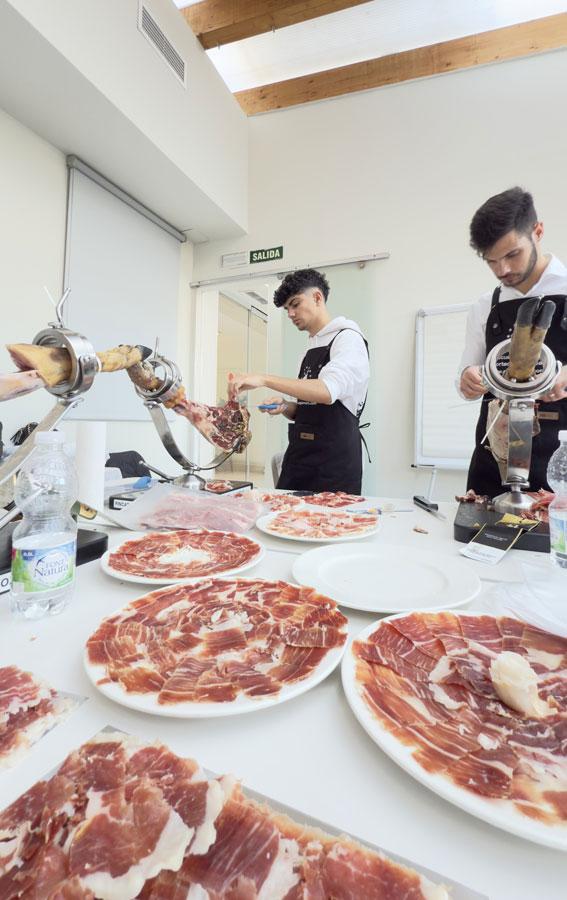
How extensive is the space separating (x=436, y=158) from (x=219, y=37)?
1936 millimetres

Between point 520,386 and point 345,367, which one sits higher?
point 345,367

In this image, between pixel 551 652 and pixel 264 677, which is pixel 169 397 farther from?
pixel 551 652

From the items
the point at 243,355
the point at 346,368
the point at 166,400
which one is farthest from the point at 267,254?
the point at 166,400

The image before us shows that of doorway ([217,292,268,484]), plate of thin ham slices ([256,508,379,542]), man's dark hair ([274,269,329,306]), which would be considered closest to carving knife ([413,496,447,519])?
plate of thin ham slices ([256,508,379,542])

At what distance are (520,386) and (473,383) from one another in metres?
0.27

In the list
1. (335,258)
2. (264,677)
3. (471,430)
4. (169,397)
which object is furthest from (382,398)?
(264,677)

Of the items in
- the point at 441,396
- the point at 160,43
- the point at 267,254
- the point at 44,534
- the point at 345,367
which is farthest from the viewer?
the point at 267,254

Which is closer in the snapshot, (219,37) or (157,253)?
(219,37)

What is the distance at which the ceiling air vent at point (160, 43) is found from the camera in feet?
8.01

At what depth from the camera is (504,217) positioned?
1.38 m

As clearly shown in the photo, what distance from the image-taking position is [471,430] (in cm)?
298

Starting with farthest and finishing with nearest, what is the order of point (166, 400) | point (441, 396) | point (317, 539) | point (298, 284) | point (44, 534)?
point (441, 396) < point (298, 284) < point (166, 400) < point (317, 539) < point (44, 534)

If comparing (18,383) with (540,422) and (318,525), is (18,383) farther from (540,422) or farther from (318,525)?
(540,422)

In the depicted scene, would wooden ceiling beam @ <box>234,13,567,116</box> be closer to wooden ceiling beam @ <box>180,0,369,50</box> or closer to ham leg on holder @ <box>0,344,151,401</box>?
wooden ceiling beam @ <box>180,0,369,50</box>
